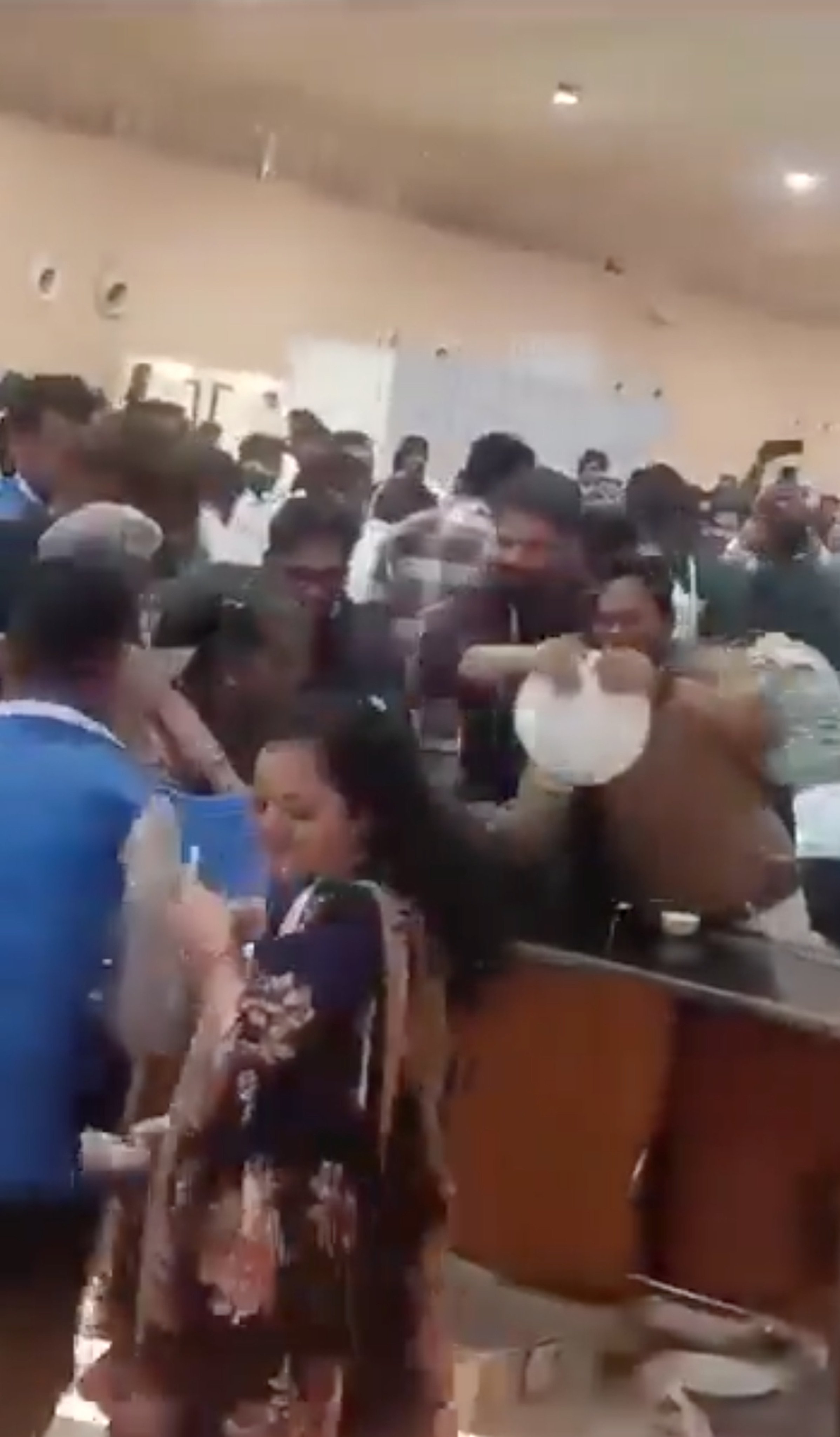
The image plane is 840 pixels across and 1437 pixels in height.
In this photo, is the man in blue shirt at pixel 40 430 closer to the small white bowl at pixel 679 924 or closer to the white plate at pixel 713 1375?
the small white bowl at pixel 679 924

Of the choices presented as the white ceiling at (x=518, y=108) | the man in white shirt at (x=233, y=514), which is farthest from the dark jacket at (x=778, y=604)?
the man in white shirt at (x=233, y=514)

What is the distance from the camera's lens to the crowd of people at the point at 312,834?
1020 mm

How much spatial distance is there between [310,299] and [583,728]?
0.31 meters

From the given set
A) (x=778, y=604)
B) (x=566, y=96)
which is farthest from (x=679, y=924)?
(x=566, y=96)

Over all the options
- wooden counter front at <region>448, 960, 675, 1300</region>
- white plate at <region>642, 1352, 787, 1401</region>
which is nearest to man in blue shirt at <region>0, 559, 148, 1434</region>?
wooden counter front at <region>448, 960, 675, 1300</region>

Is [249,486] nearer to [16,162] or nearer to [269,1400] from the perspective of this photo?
[16,162]

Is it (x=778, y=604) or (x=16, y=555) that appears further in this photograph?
(x=16, y=555)

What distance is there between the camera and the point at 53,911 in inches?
45.5

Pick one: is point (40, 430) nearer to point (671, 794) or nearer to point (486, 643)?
point (486, 643)

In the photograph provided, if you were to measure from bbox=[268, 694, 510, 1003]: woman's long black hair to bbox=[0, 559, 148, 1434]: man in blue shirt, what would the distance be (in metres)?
0.14

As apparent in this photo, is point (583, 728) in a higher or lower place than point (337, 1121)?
higher

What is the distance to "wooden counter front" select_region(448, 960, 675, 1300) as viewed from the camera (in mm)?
1020

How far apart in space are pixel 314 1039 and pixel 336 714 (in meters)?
0.19

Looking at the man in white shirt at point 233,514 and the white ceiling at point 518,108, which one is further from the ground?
the white ceiling at point 518,108
